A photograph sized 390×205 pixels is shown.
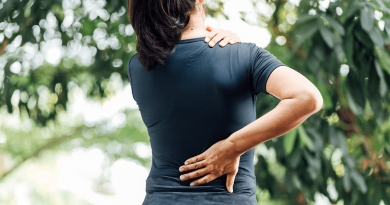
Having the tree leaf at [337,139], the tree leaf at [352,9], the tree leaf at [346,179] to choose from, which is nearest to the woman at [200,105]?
the tree leaf at [352,9]

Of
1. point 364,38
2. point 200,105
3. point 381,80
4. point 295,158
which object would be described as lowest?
point 295,158

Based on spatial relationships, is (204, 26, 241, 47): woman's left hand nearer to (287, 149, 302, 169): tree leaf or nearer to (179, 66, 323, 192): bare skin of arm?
(179, 66, 323, 192): bare skin of arm

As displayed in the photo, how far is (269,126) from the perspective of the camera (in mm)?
596

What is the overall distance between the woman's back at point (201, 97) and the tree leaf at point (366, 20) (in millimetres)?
842

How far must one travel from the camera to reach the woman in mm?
624

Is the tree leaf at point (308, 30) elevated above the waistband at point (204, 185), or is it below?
below

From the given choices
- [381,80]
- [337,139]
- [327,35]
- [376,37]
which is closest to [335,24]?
[327,35]

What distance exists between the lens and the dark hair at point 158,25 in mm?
690

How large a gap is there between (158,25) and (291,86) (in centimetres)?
32

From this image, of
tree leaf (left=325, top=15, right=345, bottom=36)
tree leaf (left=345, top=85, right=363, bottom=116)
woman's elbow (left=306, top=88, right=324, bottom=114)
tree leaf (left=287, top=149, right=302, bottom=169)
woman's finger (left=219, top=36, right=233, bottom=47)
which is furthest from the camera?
tree leaf (left=287, top=149, right=302, bottom=169)

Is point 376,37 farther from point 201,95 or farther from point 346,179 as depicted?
point 201,95

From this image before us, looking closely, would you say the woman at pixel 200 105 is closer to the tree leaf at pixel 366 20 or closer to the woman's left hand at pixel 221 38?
the woman's left hand at pixel 221 38

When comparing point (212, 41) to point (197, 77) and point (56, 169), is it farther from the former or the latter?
point (56, 169)

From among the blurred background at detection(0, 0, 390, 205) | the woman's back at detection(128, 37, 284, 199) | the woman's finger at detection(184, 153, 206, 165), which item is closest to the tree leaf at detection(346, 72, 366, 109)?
the blurred background at detection(0, 0, 390, 205)
